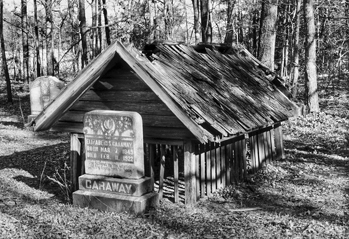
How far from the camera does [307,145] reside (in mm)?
16000

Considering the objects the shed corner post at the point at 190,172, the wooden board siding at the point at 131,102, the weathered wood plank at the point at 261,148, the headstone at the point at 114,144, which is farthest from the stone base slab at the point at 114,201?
the weathered wood plank at the point at 261,148

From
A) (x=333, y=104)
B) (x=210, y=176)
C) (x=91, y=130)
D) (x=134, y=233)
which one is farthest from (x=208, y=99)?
(x=333, y=104)

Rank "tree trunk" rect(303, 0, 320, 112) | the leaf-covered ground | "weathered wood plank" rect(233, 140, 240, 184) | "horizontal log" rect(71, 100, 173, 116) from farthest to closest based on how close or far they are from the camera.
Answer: "tree trunk" rect(303, 0, 320, 112), "weathered wood plank" rect(233, 140, 240, 184), "horizontal log" rect(71, 100, 173, 116), the leaf-covered ground

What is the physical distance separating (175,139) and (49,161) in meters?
6.13

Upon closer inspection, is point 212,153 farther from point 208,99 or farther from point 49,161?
point 49,161

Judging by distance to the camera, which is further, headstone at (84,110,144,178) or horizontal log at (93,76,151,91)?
horizontal log at (93,76,151,91)

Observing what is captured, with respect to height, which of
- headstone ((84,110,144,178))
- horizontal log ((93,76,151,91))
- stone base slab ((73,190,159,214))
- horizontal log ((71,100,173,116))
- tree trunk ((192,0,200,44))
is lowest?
stone base slab ((73,190,159,214))

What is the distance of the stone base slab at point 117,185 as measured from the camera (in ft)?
28.7

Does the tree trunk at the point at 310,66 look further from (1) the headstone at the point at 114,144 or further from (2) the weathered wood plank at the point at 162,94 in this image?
(1) the headstone at the point at 114,144

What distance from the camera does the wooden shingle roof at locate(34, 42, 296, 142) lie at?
28.9ft

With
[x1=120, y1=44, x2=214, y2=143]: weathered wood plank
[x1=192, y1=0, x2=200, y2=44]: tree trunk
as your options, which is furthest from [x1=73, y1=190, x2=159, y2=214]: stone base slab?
[x1=192, y1=0, x2=200, y2=44]: tree trunk

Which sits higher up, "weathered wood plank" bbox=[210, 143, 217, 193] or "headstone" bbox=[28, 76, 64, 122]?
"headstone" bbox=[28, 76, 64, 122]

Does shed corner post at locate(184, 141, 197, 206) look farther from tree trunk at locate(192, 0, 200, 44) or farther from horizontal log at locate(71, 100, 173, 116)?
tree trunk at locate(192, 0, 200, 44)

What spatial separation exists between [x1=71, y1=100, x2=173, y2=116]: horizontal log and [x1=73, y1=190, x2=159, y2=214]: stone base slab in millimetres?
1641
